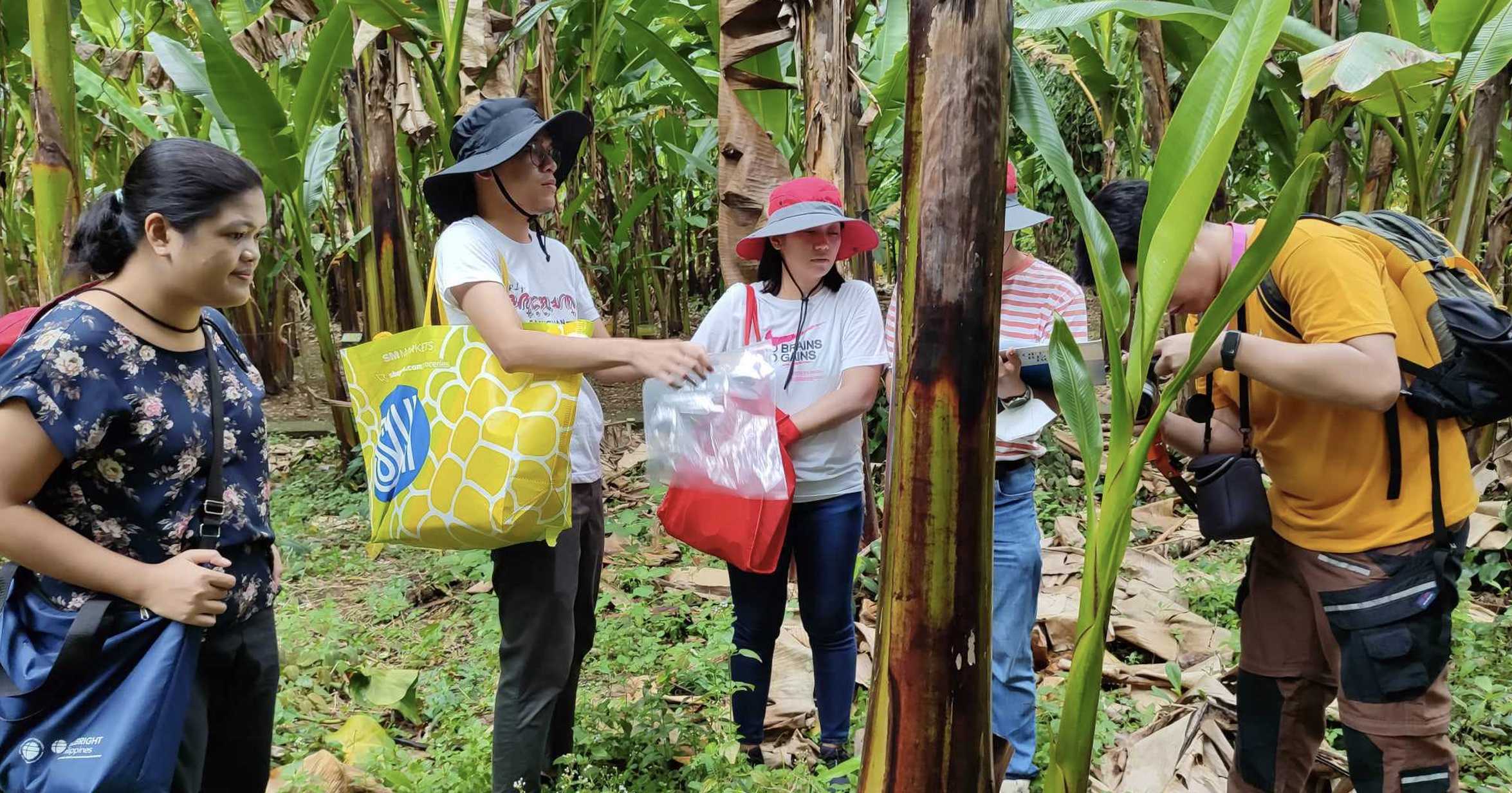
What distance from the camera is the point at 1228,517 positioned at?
2010mm

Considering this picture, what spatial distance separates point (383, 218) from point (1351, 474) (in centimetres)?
444

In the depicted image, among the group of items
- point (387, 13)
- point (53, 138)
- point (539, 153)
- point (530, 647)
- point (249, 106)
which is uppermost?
point (387, 13)

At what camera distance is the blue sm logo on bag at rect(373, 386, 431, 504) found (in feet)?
6.74

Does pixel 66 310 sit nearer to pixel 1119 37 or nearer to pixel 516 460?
pixel 516 460

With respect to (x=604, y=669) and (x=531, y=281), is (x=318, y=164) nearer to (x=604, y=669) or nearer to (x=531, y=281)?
(x=604, y=669)

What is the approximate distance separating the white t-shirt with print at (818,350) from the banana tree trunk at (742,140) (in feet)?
2.74

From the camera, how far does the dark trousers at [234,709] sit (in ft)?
5.42

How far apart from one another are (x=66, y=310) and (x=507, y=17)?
9.18 feet

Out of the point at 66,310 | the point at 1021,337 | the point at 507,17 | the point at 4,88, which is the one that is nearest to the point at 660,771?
the point at 1021,337

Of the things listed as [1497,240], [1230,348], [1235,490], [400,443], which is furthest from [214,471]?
[1497,240]

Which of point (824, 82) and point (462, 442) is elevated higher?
point (824, 82)

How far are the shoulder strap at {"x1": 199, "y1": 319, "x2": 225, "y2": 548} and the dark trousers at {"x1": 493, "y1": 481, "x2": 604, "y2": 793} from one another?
654 millimetres

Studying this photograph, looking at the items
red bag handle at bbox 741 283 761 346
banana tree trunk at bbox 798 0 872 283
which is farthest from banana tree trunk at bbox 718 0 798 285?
red bag handle at bbox 741 283 761 346

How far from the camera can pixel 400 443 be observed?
208cm
